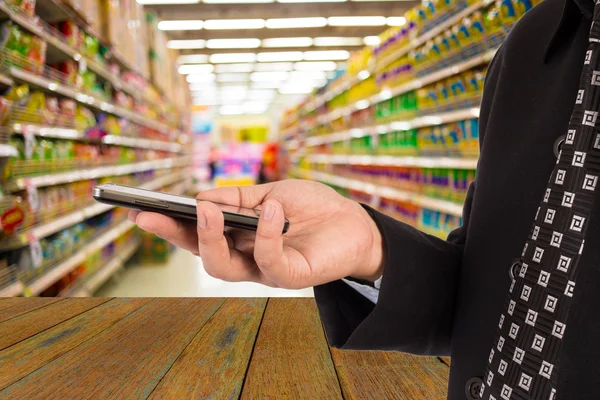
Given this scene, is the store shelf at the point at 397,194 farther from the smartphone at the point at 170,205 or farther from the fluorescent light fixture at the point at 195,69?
the fluorescent light fixture at the point at 195,69

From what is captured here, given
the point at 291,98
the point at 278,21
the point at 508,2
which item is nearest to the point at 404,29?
the point at 508,2

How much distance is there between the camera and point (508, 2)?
2.59m

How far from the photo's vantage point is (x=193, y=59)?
14.2 m

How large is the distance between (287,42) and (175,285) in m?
9.46

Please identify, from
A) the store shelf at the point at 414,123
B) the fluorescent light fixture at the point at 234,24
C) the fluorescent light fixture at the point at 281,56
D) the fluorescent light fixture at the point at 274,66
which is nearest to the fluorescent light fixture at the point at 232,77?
the fluorescent light fixture at the point at 274,66

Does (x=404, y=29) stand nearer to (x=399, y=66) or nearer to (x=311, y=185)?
(x=399, y=66)

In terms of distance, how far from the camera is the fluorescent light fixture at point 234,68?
1527cm

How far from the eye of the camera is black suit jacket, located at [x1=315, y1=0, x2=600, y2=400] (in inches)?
25.2

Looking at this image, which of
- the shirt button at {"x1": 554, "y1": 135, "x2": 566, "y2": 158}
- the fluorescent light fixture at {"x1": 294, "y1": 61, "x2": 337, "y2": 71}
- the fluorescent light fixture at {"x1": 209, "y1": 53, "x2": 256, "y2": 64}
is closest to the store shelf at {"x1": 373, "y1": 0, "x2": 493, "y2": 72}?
the shirt button at {"x1": 554, "y1": 135, "x2": 566, "y2": 158}

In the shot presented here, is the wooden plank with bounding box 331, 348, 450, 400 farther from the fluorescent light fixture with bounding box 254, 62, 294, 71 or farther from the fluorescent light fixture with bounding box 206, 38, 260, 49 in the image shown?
the fluorescent light fixture with bounding box 254, 62, 294, 71

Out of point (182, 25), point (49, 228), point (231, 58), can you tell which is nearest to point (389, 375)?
point (49, 228)

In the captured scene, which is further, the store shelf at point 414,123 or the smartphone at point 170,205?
the store shelf at point 414,123

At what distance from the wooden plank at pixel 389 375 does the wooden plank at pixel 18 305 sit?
662mm

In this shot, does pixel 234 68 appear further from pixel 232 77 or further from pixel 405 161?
pixel 405 161
